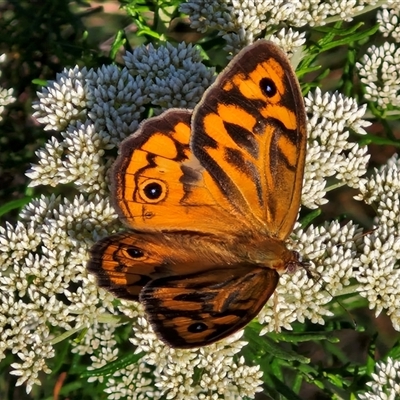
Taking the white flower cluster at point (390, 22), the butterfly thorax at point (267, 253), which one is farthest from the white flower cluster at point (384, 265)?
the white flower cluster at point (390, 22)

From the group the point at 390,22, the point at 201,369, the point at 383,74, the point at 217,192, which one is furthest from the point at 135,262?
the point at 390,22

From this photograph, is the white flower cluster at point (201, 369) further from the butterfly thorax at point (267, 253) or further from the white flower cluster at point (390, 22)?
the white flower cluster at point (390, 22)

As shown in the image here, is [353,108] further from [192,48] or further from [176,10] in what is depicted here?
[176,10]

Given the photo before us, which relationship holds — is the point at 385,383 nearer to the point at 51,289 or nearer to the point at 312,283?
the point at 312,283

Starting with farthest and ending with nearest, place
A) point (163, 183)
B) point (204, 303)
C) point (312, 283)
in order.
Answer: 1. point (312, 283)
2. point (163, 183)
3. point (204, 303)

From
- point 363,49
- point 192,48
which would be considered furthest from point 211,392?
point 363,49

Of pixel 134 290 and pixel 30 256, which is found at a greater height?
pixel 134 290

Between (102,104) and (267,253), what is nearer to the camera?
(267,253)
